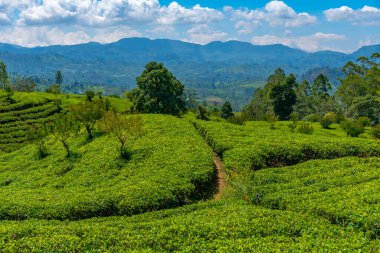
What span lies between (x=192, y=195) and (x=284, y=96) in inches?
2819

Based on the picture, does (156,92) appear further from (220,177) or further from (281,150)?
(281,150)

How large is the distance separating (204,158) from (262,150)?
21.3 ft

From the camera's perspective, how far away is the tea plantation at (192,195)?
17531mm

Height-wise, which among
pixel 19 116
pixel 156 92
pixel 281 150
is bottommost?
pixel 19 116

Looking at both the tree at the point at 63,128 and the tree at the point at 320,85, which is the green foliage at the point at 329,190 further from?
the tree at the point at 320,85

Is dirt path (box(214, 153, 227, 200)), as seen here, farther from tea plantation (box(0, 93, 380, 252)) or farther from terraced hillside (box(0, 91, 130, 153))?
terraced hillside (box(0, 91, 130, 153))

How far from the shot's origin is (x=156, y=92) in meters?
69.2

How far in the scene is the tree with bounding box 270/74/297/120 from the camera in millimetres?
93375

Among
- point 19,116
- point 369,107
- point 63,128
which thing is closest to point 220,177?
point 63,128

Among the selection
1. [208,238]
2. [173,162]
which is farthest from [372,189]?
[173,162]

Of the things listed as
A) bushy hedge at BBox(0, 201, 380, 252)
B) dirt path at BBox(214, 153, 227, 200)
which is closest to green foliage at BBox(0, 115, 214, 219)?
dirt path at BBox(214, 153, 227, 200)

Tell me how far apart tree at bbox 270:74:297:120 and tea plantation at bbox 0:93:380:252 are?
5114cm

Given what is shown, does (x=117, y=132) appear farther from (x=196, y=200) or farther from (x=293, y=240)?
(x=293, y=240)

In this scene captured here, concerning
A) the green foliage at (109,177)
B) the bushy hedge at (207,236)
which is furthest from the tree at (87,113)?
the bushy hedge at (207,236)
